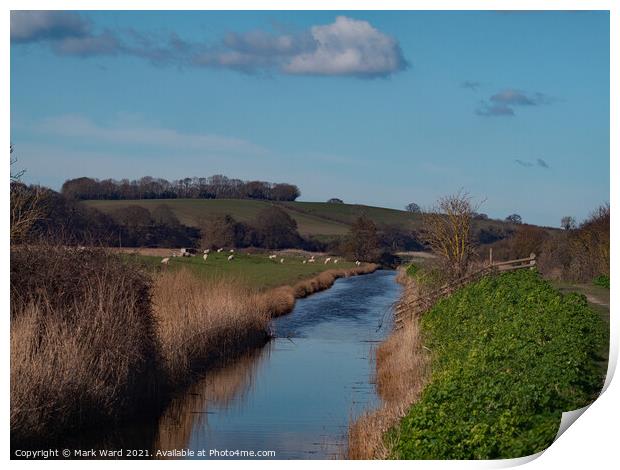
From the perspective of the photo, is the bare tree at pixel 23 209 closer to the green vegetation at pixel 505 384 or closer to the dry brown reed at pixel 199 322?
the dry brown reed at pixel 199 322

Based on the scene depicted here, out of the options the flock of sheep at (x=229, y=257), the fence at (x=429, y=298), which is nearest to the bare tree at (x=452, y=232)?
the fence at (x=429, y=298)

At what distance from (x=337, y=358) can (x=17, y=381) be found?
1159 centimetres

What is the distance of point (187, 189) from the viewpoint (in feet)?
91.4

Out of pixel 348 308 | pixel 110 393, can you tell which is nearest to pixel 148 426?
pixel 110 393

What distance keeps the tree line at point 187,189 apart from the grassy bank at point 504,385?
9.22 metres

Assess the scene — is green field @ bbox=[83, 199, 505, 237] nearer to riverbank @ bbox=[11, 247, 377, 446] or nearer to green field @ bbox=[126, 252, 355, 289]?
green field @ bbox=[126, 252, 355, 289]

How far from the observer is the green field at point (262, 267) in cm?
3638

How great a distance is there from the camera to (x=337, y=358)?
23.3 m

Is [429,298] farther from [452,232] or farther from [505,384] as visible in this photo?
[505,384]

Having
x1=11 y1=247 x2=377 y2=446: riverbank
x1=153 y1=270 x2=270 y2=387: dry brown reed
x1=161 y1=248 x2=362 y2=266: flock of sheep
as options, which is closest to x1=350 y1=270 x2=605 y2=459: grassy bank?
x1=11 y1=247 x2=377 y2=446: riverbank

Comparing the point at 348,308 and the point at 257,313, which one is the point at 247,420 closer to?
the point at 257,313

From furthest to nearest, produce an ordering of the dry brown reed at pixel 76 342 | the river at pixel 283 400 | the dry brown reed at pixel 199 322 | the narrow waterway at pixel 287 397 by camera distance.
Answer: the dry brown reed at pixel 199 322
the narrow waterway at pixel 287 397
the river at pixel 283 400
the dry brown reed at pixel 76 342

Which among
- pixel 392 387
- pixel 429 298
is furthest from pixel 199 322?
pixel 429 298

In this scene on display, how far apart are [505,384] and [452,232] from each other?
1731cm
